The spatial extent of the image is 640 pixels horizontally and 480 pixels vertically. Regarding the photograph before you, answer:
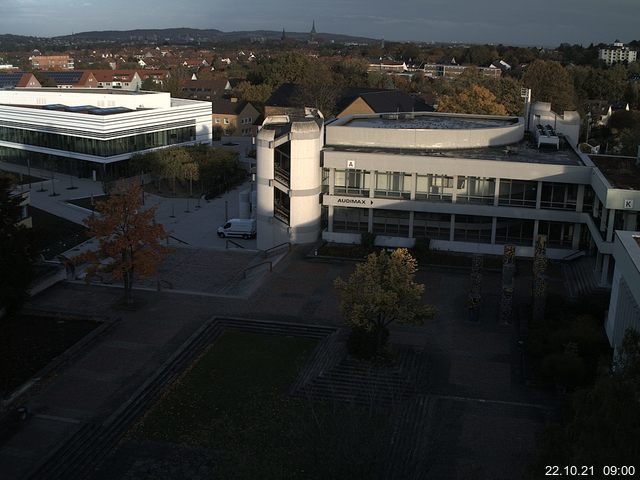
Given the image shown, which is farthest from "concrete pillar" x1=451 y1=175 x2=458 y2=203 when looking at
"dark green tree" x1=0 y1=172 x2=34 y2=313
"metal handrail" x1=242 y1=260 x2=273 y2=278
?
"dark green tree" x1=0 y1=172 x2=34 y2=313

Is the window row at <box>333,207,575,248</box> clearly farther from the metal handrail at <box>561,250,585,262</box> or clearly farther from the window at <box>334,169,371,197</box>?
the window at <box>334,169,371,197</box>

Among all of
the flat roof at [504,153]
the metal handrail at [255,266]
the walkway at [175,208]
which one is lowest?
the walkway at [175,208]

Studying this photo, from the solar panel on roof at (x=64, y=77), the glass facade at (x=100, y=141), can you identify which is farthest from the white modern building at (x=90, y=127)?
the solar panel on roof at (x=64, y=77)

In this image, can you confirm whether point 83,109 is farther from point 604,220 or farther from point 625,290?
point 625,290

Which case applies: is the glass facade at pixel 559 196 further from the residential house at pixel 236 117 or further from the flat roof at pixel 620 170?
the residential house at pixel 236 117

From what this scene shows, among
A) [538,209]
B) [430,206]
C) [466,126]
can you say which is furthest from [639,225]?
[466,126]

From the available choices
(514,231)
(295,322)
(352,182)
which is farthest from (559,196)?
(295,322)
